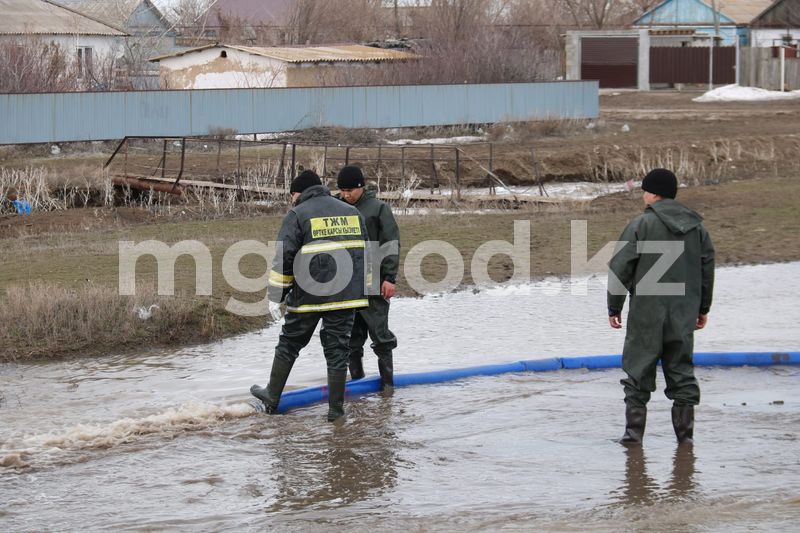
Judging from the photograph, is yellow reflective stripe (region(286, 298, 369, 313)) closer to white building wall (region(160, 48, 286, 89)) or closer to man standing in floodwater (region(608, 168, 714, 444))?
man standing in floodwater (region(608, 168, 714, 444))

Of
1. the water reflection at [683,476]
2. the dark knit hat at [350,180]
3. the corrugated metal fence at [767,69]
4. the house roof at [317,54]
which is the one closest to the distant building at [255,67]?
the house roof at [317,54]

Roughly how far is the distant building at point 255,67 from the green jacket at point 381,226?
3237 cm

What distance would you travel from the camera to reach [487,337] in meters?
11.5

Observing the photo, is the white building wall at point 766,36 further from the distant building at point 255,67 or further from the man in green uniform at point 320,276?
the man in green uniform at point 320,276

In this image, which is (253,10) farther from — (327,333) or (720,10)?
(327,333)

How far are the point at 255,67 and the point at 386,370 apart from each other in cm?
3341

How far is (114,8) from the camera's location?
221ft

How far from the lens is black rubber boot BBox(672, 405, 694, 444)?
7.56 m

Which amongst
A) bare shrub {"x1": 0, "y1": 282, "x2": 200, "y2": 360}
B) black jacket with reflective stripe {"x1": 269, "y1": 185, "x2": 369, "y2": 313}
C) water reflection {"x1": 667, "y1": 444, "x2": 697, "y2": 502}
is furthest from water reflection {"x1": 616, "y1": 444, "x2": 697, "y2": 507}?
bare shrub {"x1": 0, "y1": 282, "x2": 200, "y2": 360}

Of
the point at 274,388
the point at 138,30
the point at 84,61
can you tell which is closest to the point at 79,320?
the point at 274,388

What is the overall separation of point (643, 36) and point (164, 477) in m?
53.7

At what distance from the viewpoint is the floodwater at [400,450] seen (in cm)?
640

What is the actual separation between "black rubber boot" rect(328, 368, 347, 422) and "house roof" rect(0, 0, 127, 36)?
43.6m

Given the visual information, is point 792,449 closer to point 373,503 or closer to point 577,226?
point 373,503
